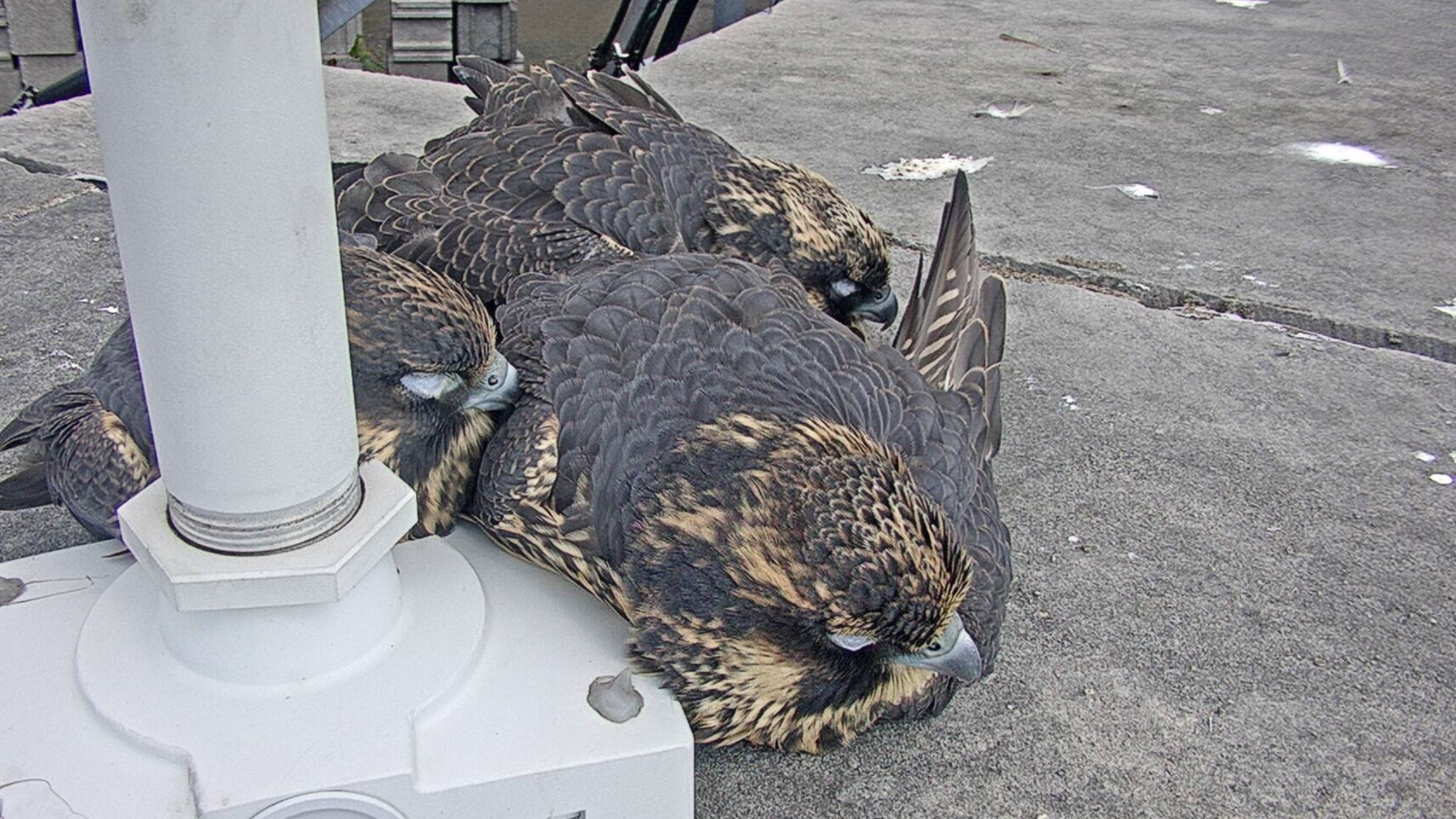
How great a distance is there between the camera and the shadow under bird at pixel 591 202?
3.45 m

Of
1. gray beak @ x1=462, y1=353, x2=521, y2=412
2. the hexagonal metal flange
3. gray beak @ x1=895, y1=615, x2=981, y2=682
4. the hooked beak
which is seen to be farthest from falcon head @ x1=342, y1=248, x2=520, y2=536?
the hooked beak

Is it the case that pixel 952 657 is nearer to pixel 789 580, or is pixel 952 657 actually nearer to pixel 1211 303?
pixel 789 580

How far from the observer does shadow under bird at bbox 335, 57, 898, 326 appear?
3451mm

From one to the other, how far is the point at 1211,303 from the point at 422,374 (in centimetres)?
324

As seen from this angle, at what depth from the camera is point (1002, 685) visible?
112 inches

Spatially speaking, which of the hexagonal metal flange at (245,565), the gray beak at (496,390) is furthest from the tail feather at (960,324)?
the hexagonal metal flange at (245,565)

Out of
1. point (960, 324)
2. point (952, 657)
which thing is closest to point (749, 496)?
point (952, 657)

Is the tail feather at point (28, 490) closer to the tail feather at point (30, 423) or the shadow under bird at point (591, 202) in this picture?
the tail feather at point (30, 423)

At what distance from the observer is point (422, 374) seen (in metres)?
2.66

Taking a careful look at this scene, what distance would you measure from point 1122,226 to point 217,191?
4.47 metres

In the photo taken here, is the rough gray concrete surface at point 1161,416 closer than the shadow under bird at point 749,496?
No

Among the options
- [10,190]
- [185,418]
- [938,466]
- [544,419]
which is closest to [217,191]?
[185,418]

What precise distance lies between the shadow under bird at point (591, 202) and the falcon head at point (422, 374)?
24.9 inches

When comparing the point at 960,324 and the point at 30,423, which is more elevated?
the point at 960,324
